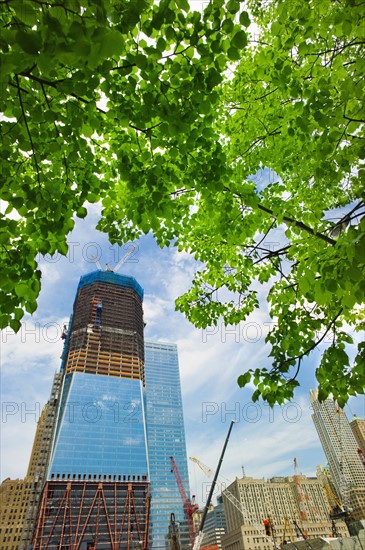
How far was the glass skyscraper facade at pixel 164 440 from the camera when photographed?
163375 mm

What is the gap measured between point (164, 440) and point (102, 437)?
286 feet

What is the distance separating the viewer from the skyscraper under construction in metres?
89.9

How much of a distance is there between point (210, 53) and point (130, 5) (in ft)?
2.65

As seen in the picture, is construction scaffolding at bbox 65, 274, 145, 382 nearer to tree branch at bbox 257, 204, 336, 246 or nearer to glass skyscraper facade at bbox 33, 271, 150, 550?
glass skyscraper facade at bbox 33, 271, 150, 550

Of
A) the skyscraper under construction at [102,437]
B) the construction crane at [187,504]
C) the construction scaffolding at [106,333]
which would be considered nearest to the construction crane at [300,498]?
the construction crane at [187,504]

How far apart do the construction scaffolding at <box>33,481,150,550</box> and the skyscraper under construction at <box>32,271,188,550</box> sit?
9.4 inches

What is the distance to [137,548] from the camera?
92.2 metres

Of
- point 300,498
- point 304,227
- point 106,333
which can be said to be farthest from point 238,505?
point 304,227

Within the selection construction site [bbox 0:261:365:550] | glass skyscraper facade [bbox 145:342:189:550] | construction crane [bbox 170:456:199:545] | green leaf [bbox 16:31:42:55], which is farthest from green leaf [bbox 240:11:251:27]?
glass skyscraper facade [bbox 145:342:189:550]

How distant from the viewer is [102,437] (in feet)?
347

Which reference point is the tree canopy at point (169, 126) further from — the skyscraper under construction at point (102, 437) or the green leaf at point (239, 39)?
the skyscraper under construction at point (102, 437)

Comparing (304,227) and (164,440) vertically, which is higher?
(164,440)

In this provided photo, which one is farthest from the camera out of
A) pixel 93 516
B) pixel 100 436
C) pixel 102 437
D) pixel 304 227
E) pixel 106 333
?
pixel 106 333

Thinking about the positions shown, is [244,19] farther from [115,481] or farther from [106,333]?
[106,333]
